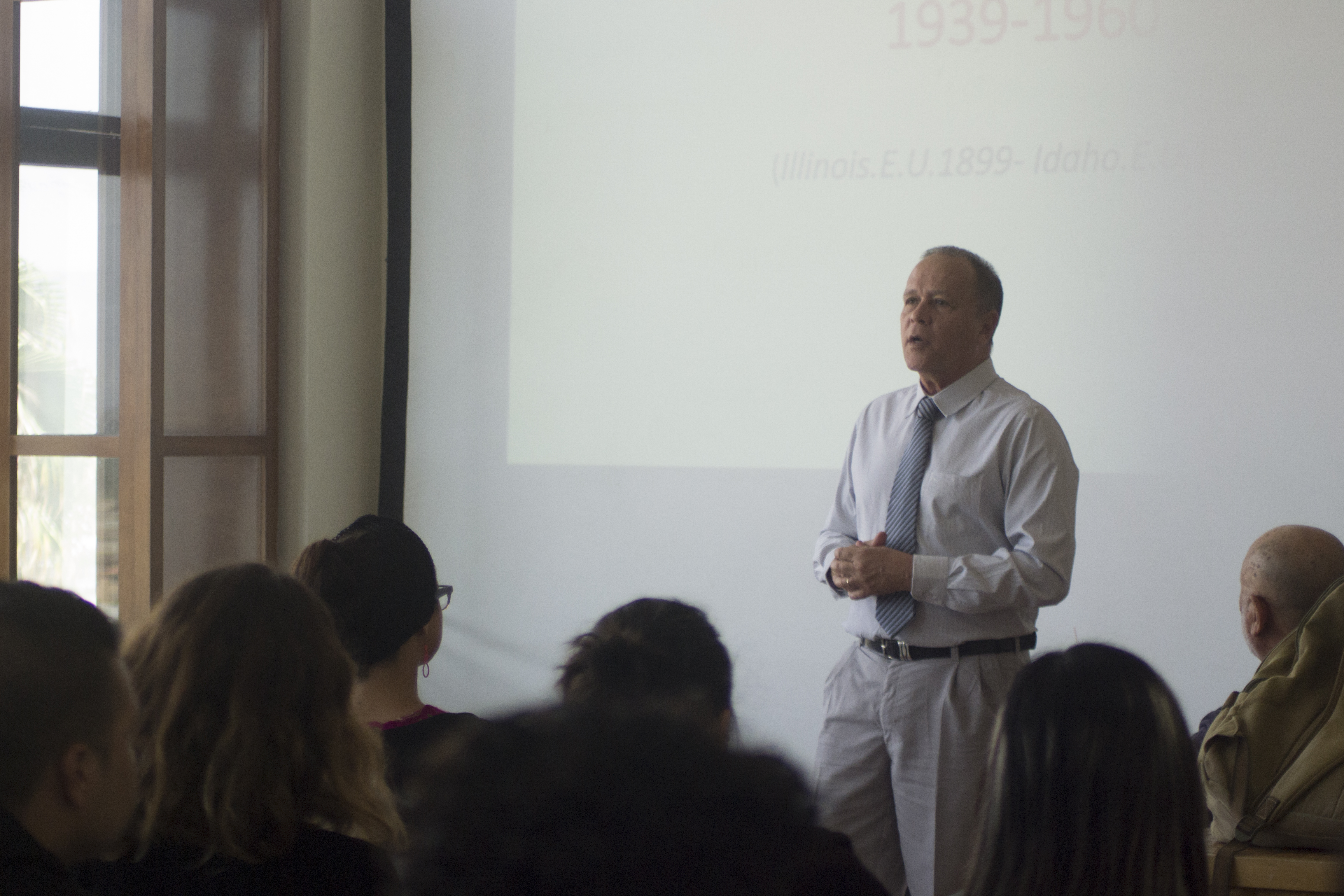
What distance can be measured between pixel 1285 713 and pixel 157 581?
2861 millimetres

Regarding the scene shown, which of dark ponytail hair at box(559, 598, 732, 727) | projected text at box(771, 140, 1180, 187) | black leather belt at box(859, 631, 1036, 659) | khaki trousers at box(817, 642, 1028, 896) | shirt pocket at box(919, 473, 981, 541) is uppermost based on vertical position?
projected text at box(771, 140, 1180, 187)

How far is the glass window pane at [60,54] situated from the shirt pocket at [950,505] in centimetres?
256

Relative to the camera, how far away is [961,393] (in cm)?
246

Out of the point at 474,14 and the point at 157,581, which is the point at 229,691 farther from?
the point at 474,14

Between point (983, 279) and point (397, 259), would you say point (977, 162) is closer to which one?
point (983, 279)

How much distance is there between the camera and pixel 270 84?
3791 millimetres

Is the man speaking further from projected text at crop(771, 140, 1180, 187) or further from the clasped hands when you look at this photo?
projected text at crop(771, 140, 1180, 187)

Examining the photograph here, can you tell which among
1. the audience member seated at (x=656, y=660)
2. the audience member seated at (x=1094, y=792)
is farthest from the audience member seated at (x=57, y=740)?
the audience member seated at (x=1094, y=792)

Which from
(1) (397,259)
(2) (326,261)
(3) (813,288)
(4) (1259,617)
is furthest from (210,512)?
(4) (1259,617)

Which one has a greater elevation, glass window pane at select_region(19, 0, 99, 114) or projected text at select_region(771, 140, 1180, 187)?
glass window pane at select_region(19, 0, 99, 114)

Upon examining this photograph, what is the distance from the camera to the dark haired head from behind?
4.74ft

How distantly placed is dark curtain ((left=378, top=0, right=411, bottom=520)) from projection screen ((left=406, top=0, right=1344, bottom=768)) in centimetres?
4

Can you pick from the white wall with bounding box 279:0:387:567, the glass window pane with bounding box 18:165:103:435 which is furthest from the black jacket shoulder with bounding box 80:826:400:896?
the white wall with bounding box 279:0:387:567

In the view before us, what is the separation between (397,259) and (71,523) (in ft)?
4.30
